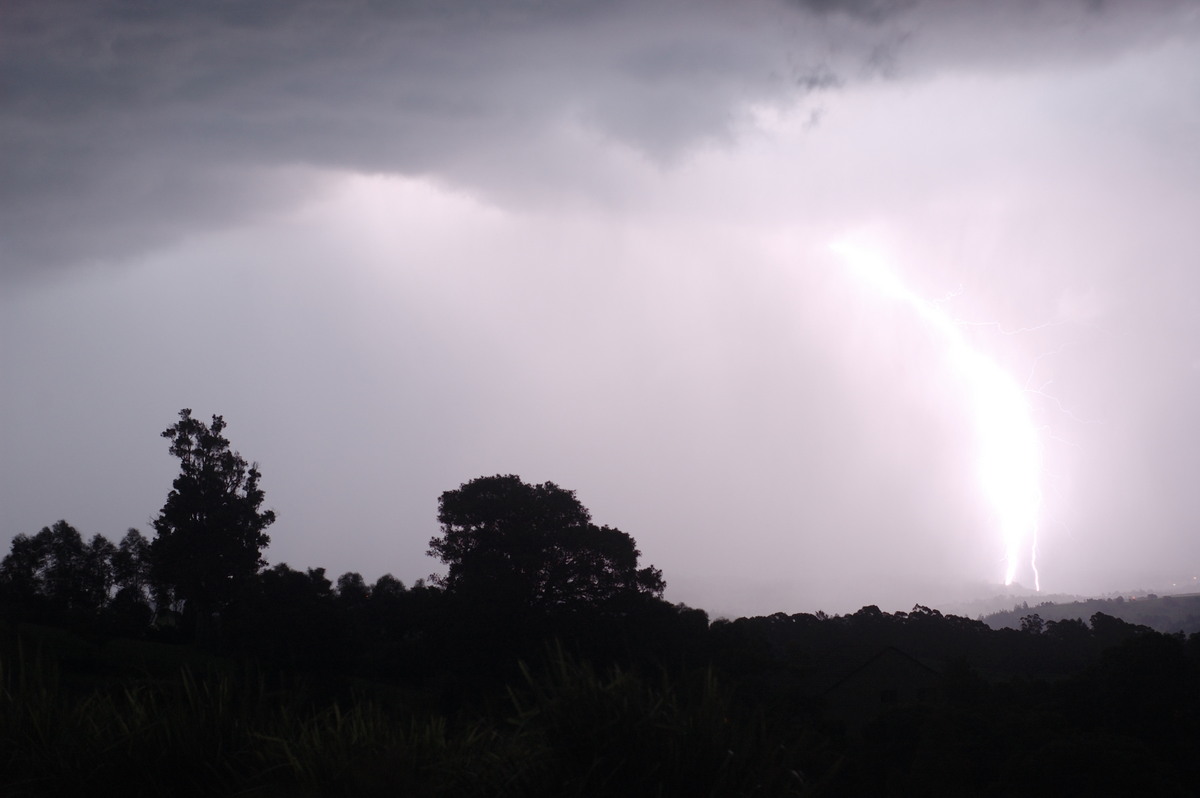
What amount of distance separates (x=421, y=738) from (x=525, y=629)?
986 inches

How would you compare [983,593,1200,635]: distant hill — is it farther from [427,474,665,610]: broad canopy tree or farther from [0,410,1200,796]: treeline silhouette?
Result: [427,474,665,610]: broad canopy tree

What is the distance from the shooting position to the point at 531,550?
117 ft

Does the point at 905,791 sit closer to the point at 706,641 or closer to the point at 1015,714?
the point at 1015,714

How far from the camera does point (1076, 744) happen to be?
17172mm

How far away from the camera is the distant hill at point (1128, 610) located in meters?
54.3

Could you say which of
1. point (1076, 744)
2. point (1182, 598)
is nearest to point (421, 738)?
point (1076, 744)

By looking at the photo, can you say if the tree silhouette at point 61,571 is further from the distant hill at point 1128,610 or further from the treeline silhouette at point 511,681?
the distant hill at point 1128,610

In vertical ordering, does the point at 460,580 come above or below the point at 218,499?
below

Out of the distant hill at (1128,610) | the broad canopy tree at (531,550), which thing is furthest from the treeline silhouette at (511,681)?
the distant hill at (1128,610)

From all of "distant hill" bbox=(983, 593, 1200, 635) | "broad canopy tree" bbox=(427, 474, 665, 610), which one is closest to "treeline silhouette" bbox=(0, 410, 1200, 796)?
"broad canopy tree" bbox=(427, 474, 665, 610)

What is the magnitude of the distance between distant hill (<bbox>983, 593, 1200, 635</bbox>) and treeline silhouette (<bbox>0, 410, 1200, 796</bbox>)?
10601mm

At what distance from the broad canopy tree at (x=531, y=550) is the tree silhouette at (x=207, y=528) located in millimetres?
10406

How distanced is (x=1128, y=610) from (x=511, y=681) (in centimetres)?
4783

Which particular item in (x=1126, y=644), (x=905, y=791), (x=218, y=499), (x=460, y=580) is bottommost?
(x=905, y=791)
